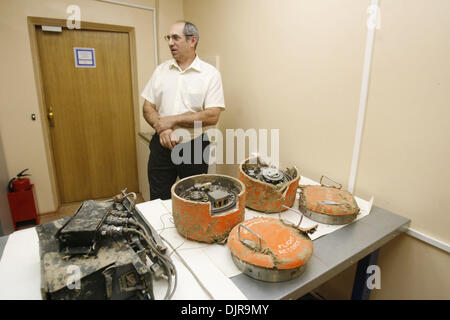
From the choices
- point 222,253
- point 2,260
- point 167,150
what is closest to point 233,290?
point 222,253

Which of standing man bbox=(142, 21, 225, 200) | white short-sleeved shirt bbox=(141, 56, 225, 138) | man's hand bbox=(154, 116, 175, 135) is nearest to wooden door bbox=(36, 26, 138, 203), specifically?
standing man bbox=(142, 21, 225, 200)

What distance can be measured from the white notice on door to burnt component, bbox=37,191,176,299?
2.42 metres

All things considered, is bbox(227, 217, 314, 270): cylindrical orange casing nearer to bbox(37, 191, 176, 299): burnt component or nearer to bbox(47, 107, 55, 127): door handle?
bbox(37, 191, 176, 299): burnt component

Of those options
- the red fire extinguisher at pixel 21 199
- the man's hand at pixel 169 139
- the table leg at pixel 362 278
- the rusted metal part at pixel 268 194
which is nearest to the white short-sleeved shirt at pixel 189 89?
the man's hand at pixel 169 139

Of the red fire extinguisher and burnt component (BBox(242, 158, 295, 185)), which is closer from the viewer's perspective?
burnt component (BBox(242, 158, 295, 185))

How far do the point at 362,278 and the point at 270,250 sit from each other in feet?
2.42

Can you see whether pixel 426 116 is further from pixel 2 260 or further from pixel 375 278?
pixel 2 260

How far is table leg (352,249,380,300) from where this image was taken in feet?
4.10

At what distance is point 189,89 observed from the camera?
6.23ft

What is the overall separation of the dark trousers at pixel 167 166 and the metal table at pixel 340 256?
1111 millimetres

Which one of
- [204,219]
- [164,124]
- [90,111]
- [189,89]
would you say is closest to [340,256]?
[204,219]

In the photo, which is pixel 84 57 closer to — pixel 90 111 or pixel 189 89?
pixel 90 111

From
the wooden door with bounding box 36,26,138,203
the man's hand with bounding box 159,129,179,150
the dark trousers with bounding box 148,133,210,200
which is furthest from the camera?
the wooden door with bounding box 36,26,138,203

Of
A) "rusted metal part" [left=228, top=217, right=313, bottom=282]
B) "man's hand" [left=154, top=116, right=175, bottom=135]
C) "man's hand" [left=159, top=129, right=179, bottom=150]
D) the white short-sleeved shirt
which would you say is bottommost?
"rusted metal part" [left=228, top=217, right=313, bottom=282]
